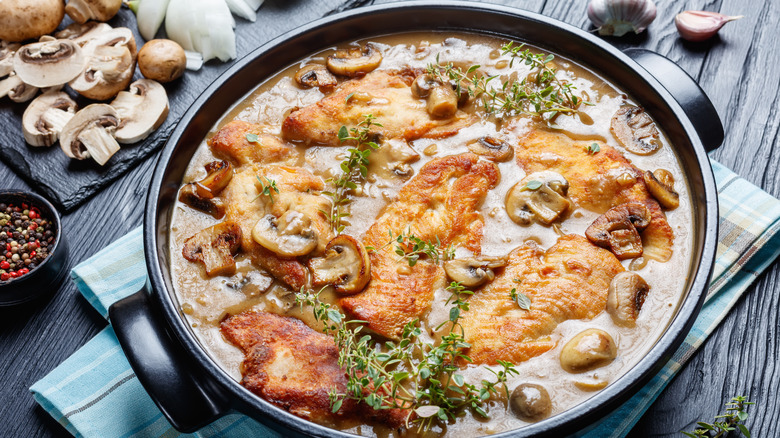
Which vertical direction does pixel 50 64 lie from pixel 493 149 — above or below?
below

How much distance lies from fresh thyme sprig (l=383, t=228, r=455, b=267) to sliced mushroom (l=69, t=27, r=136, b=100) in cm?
233

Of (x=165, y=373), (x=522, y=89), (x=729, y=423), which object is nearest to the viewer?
(x=165, y=373)

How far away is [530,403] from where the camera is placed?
237 centimetres

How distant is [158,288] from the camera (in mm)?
2541

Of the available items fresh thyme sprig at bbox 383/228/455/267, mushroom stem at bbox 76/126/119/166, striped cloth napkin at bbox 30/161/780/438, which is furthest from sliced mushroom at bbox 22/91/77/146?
fresh thyme sprig at bbox 383/228/455/267

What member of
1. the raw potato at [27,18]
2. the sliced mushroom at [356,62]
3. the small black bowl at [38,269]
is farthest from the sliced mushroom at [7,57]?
the sliced mushroom at [356,62]

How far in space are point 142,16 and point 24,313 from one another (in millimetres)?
1975

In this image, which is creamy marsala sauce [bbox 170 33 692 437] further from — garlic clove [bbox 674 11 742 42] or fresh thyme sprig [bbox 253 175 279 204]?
garlic clove [bbox 674 11 742 42]

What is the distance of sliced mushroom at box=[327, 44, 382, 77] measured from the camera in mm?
3232

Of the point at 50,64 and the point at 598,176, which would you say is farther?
the point at 50,64

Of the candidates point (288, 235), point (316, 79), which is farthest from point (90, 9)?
point (288, 235)

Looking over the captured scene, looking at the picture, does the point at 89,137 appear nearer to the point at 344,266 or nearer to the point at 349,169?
the point at 349,169

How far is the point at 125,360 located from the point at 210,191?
3.39ft

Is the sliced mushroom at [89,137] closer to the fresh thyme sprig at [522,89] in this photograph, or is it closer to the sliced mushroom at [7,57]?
the sliced mushroom at [7,57]
